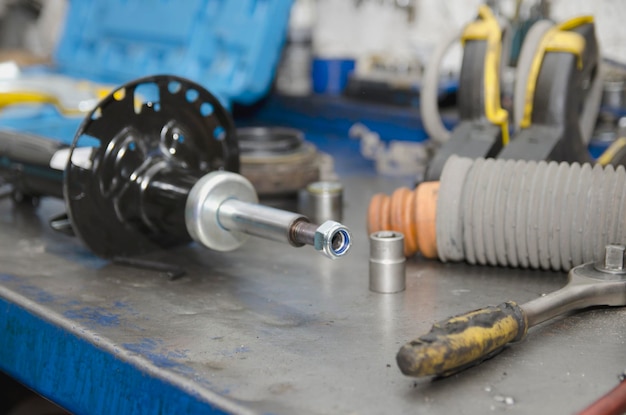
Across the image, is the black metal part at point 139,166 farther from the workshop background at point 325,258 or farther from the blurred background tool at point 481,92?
the blurred background tool at point 481,92

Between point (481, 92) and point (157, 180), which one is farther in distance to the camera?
point (481, 92)

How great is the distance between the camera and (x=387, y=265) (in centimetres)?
82

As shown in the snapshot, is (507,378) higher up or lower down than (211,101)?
lower down

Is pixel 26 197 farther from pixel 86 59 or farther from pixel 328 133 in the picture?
pixel 86 59

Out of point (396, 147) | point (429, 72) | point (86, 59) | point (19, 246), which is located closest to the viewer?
point (19, 246)


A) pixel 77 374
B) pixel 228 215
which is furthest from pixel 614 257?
pixel 77 374

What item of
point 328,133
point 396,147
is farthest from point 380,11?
point 396,147

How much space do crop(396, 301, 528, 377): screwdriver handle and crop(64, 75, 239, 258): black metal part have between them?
1.21 feet

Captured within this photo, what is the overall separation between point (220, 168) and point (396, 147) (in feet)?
1.59

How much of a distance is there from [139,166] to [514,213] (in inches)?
16.0

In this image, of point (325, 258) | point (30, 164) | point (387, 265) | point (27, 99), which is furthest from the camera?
point (27, 99)

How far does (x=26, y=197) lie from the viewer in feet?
3.99

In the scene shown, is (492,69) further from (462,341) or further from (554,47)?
(462,341)

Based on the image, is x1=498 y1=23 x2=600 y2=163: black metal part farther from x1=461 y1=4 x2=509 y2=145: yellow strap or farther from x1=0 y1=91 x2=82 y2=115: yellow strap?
x1=0 y1=91 x2=82 y2=115: yellow strap
